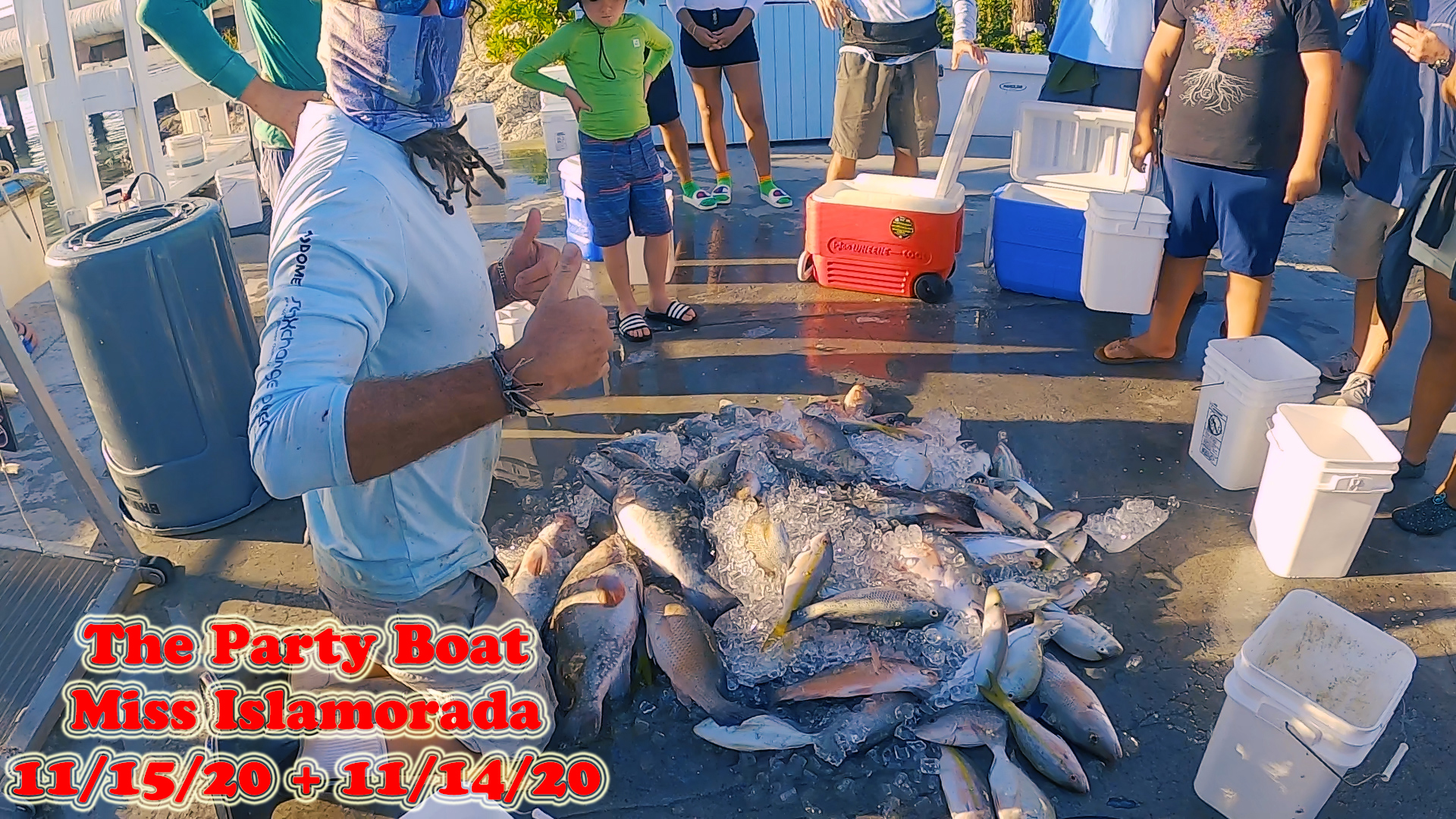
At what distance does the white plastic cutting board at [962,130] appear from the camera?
4680 millimetres

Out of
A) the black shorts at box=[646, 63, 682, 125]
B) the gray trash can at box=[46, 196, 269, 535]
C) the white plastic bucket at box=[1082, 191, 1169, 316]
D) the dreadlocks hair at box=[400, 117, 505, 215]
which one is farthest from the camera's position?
the black shorts at box=[646, 63, 682, 125]

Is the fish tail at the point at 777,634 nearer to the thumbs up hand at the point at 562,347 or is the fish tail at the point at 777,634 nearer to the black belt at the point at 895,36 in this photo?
the thumbs up hand at the point at 562,347

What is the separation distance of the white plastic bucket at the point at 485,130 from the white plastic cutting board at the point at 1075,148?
183 inches

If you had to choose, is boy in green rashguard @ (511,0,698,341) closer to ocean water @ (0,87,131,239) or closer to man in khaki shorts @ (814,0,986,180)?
man in khaki shorts @ (814,0,986,180)

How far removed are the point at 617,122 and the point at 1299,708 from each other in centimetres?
380

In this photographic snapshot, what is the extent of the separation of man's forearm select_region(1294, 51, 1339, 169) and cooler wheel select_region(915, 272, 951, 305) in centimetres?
188

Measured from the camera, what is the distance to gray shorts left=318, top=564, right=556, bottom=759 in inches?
84.8

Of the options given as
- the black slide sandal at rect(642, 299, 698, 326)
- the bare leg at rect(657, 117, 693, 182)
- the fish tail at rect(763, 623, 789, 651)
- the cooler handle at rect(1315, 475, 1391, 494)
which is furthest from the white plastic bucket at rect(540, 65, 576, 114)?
the cooler handle at rect(1315, 475, 1391, 494)

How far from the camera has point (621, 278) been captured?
16.5 ft

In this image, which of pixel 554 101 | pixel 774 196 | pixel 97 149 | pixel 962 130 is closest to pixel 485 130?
pixel 554 101

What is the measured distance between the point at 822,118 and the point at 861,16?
291 cm

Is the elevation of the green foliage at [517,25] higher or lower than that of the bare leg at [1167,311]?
higher

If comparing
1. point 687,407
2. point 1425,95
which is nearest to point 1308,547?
point 1425,95

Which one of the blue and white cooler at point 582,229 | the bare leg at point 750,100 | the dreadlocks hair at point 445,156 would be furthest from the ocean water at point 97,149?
the dreadlocks hair at point 445,156
